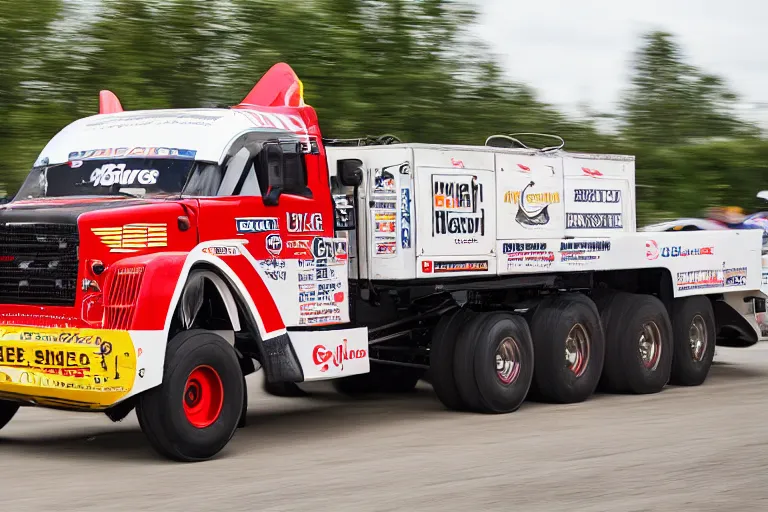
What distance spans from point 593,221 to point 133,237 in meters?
5.92

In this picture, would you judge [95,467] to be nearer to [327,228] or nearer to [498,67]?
[327,228]

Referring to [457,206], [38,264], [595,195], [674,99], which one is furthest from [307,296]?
[674,99]

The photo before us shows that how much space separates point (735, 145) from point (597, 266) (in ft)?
55.5

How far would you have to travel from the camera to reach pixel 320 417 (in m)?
12.2

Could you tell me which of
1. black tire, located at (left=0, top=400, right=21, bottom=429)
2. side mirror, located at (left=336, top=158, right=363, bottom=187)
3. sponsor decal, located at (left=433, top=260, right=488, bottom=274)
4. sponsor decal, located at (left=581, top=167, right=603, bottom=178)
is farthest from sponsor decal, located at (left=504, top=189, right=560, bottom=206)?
→ black tire, located at (left=0, top=400, right=21, bottom=429)

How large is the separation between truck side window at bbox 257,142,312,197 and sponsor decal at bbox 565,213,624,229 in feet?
11.7

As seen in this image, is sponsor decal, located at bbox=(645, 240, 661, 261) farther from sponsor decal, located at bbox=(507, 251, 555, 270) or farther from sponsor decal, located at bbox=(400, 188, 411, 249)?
sponsor decal, located at bbox=(400, 188, 411, 249)

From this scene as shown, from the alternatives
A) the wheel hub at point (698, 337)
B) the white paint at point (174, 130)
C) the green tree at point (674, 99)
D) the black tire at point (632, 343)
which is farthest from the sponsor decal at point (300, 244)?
the green tree at point (674, 99)

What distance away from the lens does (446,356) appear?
12.0 metres

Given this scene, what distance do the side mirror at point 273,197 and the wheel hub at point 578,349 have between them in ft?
13.4

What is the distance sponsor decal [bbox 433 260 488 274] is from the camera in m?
11.4

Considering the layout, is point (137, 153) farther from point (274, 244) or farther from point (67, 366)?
point (67, 366)

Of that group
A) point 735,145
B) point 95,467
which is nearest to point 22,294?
point 95,467

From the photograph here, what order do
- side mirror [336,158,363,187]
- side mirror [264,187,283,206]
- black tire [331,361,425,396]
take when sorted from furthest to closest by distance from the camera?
black tire [331,361,425,396] → side mirror [336,158,363,187] → side mirror [264,187,283,206]
